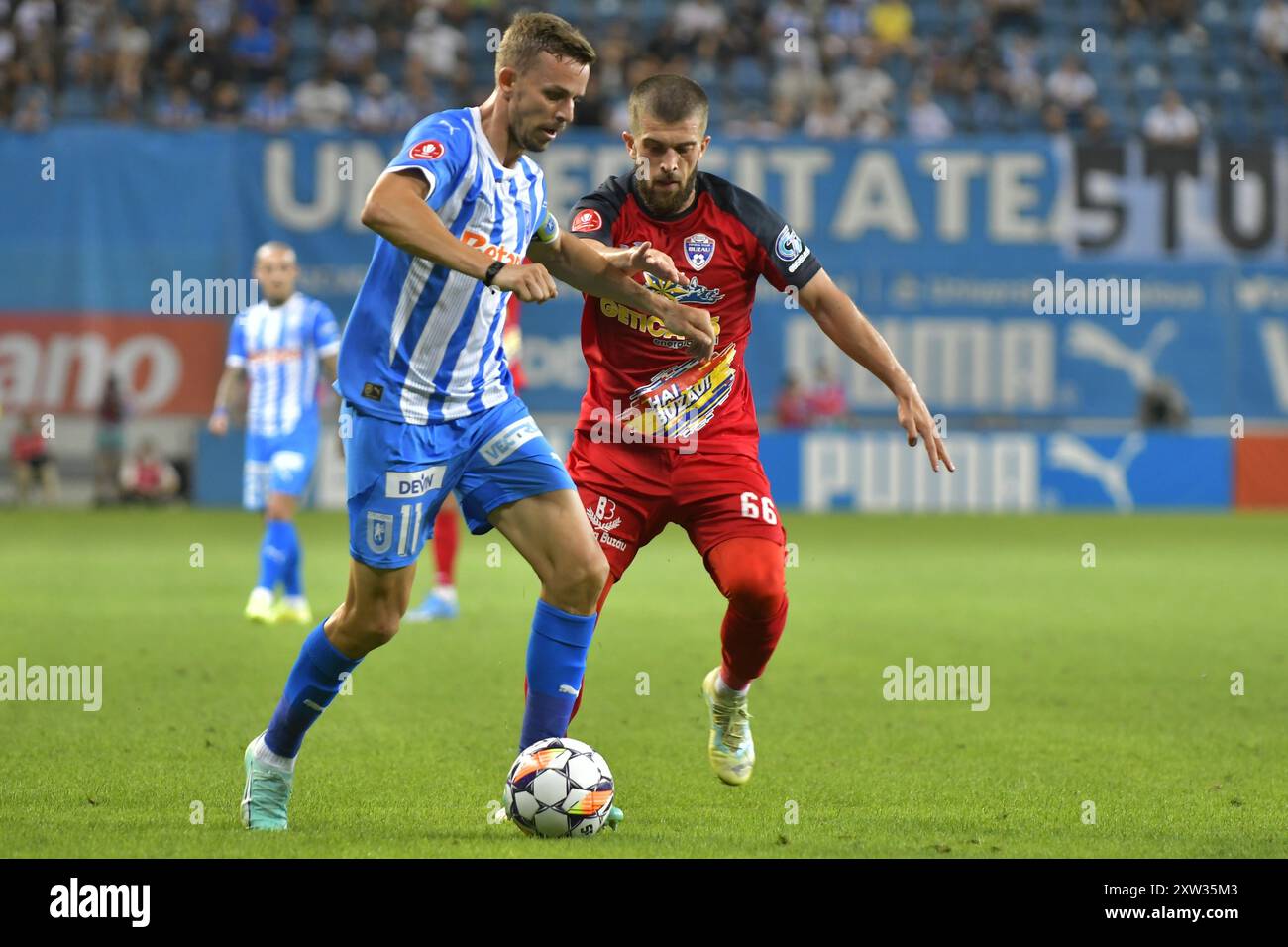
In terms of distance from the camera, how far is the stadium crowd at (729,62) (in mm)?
23844

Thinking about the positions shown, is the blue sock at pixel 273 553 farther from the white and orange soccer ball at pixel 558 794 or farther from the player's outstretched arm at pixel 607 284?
the white and orange soccer ball at pixel 558 794

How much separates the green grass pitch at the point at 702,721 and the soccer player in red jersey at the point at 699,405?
0.65m

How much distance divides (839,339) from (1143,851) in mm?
2101

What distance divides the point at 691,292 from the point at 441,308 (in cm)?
129

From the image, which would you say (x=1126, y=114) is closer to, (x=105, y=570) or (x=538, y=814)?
(x=105, y=570)

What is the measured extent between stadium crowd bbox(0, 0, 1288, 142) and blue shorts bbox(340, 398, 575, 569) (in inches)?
699

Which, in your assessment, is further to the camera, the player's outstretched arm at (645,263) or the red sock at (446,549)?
the red sock at (446,549)

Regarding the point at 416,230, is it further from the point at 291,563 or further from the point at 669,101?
the point at 291,563

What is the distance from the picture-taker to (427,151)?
16.9 ft

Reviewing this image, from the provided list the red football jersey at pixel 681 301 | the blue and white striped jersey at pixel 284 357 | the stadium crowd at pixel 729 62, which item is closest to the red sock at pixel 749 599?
the red football jersey at pixel 681 301

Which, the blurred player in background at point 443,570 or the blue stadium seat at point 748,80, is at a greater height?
the blue stadium seat at point 748,80

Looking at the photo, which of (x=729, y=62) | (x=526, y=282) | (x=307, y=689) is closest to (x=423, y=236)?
(x=526, y=282)
